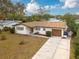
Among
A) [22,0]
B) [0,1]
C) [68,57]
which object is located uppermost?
[22,0]

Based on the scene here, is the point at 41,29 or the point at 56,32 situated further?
the point at 41,29

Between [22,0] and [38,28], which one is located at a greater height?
[22,0]

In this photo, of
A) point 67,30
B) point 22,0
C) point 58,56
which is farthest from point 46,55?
point 22,0

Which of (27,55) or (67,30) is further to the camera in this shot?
(67,30)

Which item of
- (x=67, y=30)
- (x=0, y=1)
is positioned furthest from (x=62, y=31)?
(x=0, y=1)

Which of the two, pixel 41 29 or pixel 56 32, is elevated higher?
pixel 41 29

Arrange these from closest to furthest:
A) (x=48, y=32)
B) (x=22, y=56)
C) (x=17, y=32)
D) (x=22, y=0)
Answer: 1. (x=22, y=56)
2. (x=48, y=32)
3. (x=17, y=32)
4. (x=22, y=0)

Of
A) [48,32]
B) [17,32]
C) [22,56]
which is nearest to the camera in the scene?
[22,56]

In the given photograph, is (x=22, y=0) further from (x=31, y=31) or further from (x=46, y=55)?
(x=46, y=55)

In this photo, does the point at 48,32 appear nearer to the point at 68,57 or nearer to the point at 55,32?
the point at 55,32
